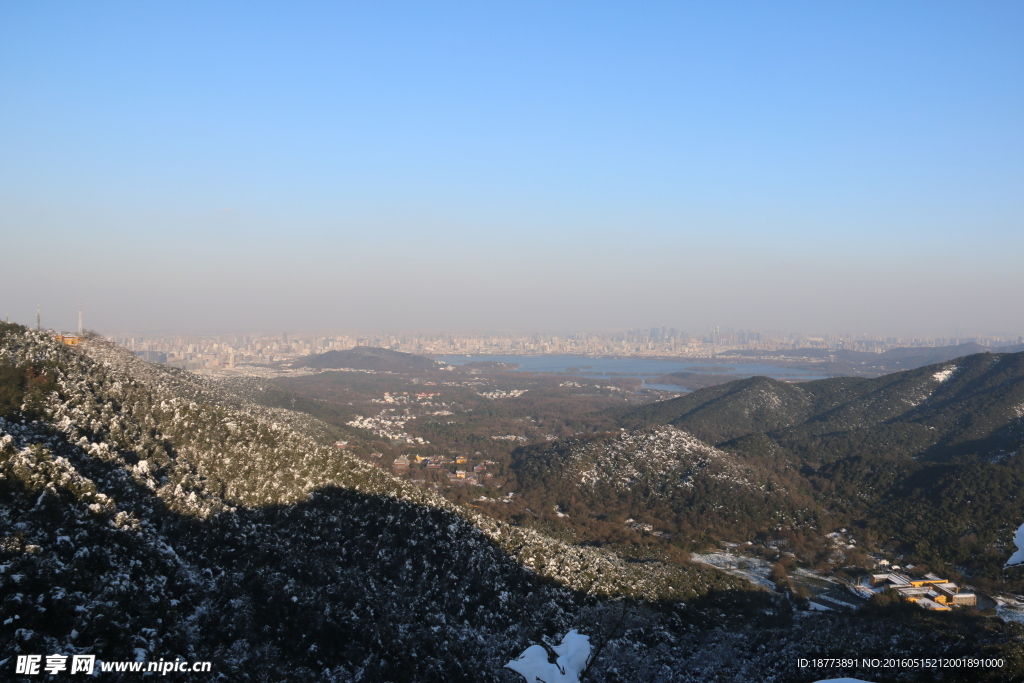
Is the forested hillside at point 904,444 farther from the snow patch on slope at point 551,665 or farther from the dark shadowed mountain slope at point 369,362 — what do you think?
the dark shadowed mountain slope at point 369,362

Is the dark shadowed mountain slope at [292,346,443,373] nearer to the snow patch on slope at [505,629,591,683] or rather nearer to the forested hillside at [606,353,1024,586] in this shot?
the forested hillside at [606,353,1024,586]

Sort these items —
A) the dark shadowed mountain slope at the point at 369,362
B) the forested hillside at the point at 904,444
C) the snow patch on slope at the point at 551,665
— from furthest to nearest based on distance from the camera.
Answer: the dark shadowed mountain slope at the point at 369,362, the forested hillside at the point at 904,444, the snow patch on slope at the point at 551,665

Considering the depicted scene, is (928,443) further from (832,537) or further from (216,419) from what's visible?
(216,419)

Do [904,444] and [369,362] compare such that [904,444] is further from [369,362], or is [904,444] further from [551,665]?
[369,362]

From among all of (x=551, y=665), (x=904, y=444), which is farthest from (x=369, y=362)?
(x=551, y=665)

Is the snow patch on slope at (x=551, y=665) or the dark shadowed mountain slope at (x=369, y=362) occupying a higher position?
the snow patch on slope at (x=551, y=665)

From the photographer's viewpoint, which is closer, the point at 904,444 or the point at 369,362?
the point at 904,444

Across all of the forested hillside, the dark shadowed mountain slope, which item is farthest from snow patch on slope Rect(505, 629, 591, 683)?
the dark shadowed mountain slope

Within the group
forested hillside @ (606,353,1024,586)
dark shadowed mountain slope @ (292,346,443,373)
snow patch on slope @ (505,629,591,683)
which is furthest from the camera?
dark shadowed mountain slope @ (292,346,443,373)

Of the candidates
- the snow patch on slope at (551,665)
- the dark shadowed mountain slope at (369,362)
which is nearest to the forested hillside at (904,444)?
the snow patch on slope at (551,665)
